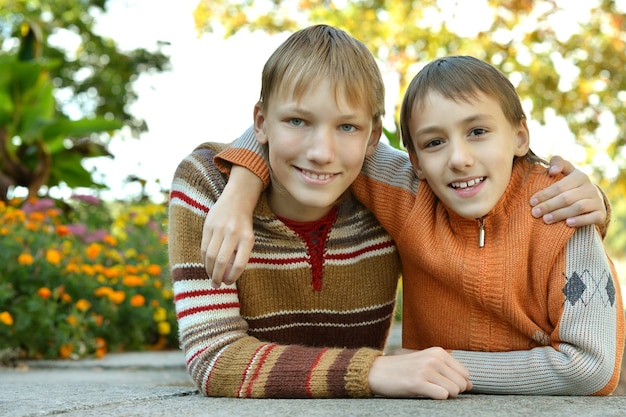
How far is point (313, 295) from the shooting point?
7.37 feet

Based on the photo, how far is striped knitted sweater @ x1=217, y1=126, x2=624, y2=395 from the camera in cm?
189

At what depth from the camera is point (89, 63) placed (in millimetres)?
8516

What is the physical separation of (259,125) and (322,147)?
0.31 m

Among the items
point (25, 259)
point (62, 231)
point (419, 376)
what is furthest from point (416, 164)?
point (62, 231)

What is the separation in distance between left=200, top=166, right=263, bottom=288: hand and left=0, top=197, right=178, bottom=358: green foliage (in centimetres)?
169

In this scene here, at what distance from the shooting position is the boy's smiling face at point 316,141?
1.95 m

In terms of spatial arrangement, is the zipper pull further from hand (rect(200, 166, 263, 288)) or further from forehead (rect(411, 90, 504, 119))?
hand (rect(200, 166, 263, 288))

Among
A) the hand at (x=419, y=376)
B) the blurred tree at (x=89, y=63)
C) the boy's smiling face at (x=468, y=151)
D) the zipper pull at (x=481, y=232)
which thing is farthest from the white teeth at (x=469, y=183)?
the blurred tree at (x=89, y=63)

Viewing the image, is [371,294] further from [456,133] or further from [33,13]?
[33,13]

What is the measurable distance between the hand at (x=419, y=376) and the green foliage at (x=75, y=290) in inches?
79.8

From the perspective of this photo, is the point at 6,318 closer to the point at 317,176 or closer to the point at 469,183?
the point at 317,176

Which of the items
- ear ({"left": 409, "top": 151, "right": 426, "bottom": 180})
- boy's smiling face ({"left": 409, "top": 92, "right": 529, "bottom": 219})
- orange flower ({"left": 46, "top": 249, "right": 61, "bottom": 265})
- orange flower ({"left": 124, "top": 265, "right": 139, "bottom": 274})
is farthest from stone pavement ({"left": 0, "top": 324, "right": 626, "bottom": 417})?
orange flower ({"left": 124, "top": 265, "right": 139, "bottom": 274})

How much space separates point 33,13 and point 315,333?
6.59 meters

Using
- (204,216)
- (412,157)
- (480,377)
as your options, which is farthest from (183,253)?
(480,377)
